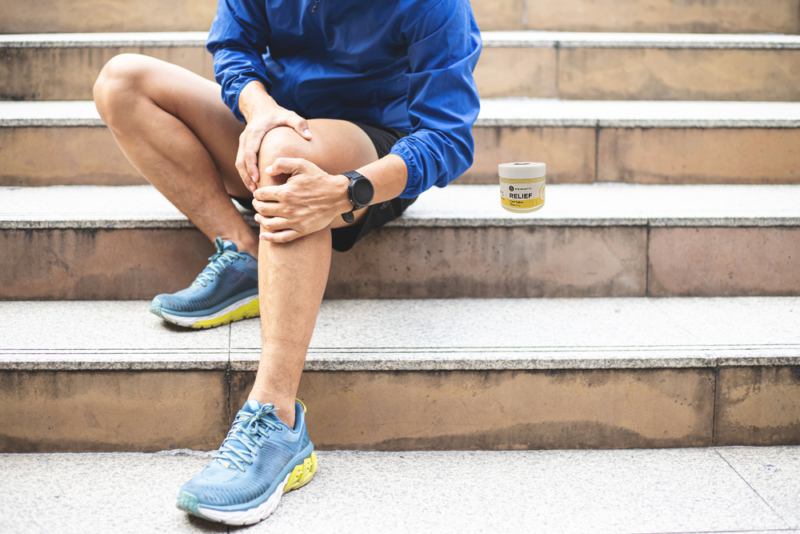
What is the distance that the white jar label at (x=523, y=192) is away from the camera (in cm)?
140

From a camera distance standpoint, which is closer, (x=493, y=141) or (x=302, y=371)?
(x=302, y=371)

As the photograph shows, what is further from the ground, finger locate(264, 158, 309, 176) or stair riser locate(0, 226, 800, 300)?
finger locate(264, 158, 309, 176)

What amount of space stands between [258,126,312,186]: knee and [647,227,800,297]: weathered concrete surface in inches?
36.8

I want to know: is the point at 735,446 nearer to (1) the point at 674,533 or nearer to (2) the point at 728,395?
(2) the point at 728,395

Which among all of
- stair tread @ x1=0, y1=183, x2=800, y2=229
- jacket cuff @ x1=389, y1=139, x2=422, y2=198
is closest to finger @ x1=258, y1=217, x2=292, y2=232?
jacket cuff @ x1=389, y1=139, x2=422, y2=198

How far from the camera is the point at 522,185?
140 centimetres

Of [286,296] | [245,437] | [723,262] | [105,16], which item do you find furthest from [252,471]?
[105,16]

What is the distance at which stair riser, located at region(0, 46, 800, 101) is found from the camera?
7.14 feet

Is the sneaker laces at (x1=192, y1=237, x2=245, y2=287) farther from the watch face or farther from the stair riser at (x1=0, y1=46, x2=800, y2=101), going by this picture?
the stair riser at (x1=0, y1=46, x2=800, y2=101)

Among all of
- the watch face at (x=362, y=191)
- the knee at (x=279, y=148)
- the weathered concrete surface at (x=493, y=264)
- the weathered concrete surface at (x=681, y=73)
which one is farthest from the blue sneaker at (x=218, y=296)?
the weathered concrete surface at (x=681, y=73)

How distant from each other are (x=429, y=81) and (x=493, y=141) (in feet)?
2.52

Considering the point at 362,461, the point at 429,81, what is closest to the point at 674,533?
the point at 362,461

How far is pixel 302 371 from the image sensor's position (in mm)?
1182

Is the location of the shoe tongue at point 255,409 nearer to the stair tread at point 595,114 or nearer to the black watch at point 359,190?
the black watch at point 359,190
